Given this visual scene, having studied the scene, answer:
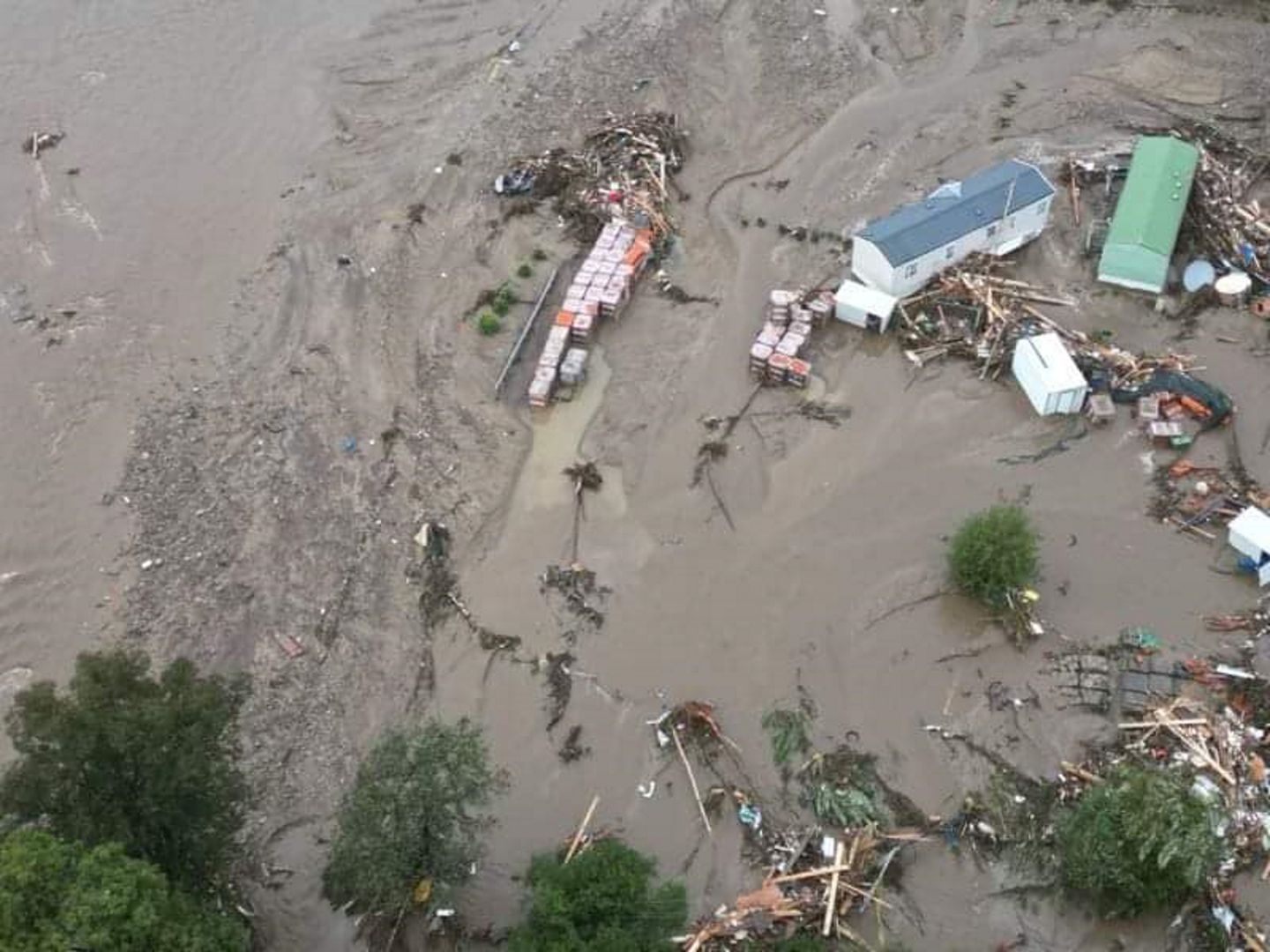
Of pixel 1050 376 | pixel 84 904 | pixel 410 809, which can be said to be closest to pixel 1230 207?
pixel 1050 376

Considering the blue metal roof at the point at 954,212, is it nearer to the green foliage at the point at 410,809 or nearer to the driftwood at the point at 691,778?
the driftwood at the point at 691,778

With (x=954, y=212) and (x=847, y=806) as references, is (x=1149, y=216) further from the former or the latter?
(x=847, y=806)

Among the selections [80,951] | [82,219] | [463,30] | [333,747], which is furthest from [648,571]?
[463,30]

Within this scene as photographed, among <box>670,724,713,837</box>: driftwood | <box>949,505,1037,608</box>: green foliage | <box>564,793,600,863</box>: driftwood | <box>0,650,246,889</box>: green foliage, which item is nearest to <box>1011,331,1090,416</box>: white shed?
<box>949,505,1037,608</box>: green foliage

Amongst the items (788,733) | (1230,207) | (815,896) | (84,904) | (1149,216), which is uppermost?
(84,904)

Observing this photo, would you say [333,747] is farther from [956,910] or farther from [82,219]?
[82,219]

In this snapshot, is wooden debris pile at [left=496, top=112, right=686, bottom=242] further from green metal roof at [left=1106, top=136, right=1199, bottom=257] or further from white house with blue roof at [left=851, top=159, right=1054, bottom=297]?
green metal roof at [left=1106, top=136, right=1199, bottom=257]
